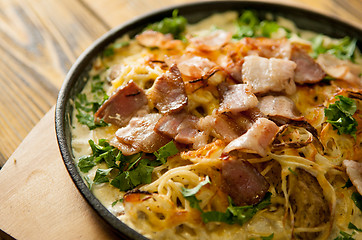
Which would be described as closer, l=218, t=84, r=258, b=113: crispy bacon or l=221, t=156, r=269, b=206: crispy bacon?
l=221, t=156, r=269, b=206: crispy bacon

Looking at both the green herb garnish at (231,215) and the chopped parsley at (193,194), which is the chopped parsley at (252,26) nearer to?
the chopped parsley at (193,194)

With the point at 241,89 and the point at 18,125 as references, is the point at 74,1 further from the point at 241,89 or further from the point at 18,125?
the point at 241,89

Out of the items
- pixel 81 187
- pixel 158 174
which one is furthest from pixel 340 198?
pixel 81 187

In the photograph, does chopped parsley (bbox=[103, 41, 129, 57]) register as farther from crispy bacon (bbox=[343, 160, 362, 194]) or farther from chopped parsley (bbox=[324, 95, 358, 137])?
crispy bacon (bbox=[343, 160, 362, 194])

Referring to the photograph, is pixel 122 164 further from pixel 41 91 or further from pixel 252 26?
pixel 252 26

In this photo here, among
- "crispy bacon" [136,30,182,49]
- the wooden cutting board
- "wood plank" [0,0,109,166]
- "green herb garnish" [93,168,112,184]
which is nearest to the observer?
the wooden cutting board

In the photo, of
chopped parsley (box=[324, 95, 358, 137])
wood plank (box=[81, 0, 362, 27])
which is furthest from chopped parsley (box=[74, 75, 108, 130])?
chopped parsley (box=[324, 95, 358, 137])

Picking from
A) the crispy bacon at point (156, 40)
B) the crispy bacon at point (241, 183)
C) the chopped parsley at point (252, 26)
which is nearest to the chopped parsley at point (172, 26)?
the crispy bacon at point (156, 40)
